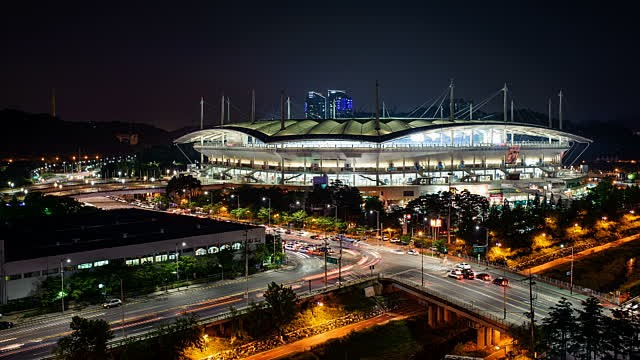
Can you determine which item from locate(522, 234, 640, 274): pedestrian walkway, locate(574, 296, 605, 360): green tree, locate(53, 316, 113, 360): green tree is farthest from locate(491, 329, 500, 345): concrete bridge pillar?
locate(53, 316, 113, 360): green tree

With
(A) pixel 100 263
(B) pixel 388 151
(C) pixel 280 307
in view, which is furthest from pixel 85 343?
(B) pixel 388 151

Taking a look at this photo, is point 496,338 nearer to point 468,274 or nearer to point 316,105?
point 468,274

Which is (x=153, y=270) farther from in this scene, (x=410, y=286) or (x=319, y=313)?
(x=410, y=286)

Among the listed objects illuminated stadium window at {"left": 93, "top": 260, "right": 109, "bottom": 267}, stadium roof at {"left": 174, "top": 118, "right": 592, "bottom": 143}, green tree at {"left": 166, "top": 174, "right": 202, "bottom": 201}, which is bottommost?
illuminated stadium window at {"left": 93, "top": 260, "right": 109, "bottom": 267}

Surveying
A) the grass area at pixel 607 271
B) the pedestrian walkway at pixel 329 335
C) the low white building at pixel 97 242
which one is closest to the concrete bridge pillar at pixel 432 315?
the pedestrian walkway at pixel 329 335

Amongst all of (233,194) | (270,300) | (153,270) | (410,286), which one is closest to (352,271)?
(410,286)

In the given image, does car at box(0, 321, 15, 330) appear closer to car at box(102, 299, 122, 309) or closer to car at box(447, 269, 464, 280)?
car at box(102, 299, 122, 309)
